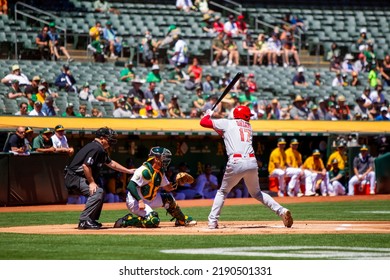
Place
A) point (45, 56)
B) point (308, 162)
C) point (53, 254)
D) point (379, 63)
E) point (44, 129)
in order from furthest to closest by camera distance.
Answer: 1. point (379, 63)
2. point (45, 56)
3. point (308, 162)
4. point (44, 129)
5. point (53, 254)

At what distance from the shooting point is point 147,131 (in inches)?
940

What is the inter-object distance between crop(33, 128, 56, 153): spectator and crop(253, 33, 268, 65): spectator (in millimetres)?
11260

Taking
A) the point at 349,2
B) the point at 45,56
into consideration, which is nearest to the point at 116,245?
the point at 45,56

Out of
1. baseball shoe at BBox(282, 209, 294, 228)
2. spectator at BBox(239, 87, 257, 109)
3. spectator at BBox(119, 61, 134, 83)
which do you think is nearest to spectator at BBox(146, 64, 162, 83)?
spectator at BBox(119, 61, 134, 83)

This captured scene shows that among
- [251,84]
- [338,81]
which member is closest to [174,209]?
[251,84]

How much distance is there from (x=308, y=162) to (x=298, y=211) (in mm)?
6494

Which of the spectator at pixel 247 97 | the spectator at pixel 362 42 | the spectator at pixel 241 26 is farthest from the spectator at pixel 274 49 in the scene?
the spectator at pixel 247 97

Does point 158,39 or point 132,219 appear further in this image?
point 158,39

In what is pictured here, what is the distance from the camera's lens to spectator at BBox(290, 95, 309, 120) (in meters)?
28.0

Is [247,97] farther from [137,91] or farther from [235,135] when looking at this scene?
[235,135]

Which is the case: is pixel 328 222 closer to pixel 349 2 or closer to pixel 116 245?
pixel 116 245

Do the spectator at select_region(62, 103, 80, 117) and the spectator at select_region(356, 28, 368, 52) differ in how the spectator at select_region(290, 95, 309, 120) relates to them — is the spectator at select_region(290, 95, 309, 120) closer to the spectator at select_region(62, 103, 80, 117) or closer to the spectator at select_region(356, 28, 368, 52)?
the spectator at select_region(62, 103, 80, 117)

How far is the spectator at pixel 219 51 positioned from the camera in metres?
31.0

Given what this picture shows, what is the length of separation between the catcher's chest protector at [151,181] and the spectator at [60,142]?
7.04 metres
